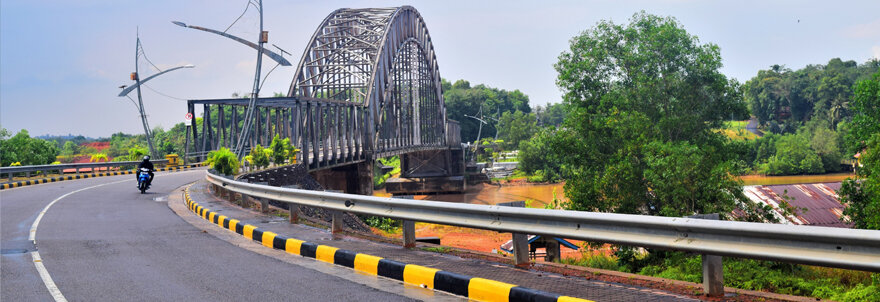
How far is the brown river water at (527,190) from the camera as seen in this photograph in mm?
76812

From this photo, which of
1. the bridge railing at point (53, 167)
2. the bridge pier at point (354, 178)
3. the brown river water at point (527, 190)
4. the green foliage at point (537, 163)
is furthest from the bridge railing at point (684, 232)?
the green foliage at point (537, 163)

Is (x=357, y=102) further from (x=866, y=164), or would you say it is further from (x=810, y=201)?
(x=866, y=164)

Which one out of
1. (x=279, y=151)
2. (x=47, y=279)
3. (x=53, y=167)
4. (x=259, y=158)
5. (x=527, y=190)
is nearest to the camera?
(x=47, y=279)

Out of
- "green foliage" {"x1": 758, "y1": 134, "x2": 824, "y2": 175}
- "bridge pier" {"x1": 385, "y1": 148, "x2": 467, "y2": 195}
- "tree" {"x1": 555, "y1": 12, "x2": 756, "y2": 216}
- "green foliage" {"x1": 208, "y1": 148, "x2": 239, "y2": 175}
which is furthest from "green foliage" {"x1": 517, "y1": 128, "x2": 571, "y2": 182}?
"green foliage" {"x1": 208, "y1": 148, "x2": 239, "y2": 175}

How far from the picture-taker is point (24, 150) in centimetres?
5300

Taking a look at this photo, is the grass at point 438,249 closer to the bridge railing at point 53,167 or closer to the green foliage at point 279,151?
the green foliage at point 279,151

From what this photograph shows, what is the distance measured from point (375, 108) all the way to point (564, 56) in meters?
20.1

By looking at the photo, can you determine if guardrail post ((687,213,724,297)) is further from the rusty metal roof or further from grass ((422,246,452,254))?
the rusty metal roof

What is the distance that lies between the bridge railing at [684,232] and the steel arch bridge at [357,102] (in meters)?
29.9

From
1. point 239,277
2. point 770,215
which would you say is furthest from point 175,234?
point 770,215

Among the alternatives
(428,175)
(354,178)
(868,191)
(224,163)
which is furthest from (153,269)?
(428,175)

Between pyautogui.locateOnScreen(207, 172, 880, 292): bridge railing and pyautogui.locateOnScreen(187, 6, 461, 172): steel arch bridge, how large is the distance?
98.3 ft

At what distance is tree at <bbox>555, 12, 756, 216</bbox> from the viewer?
27.3 metres

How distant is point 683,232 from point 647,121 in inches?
1089
